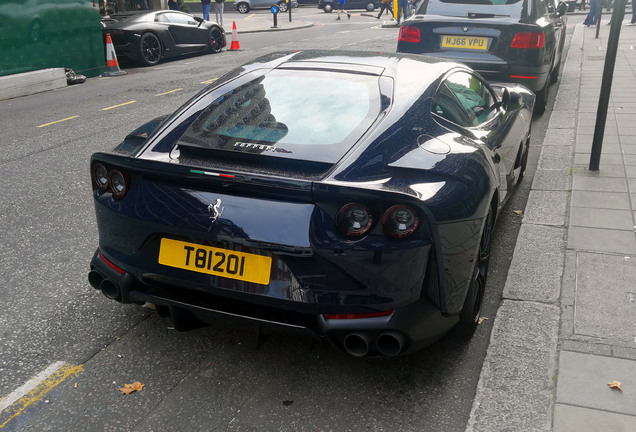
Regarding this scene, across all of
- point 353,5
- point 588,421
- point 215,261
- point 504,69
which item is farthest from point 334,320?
point 353,5

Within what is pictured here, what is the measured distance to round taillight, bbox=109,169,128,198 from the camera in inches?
124

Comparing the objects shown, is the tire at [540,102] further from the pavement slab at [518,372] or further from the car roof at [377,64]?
the pavement slab at [518,372]

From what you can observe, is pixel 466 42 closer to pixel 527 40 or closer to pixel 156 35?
pixel 527 40

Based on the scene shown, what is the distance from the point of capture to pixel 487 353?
3.31 m

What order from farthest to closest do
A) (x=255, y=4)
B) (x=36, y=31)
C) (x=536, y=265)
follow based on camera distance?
(x=255, y=4) < (x=36, y=31) < (x=536, y=265)

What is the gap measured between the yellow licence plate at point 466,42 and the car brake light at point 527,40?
0.33m

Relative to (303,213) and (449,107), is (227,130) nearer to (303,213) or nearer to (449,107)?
(303,213)

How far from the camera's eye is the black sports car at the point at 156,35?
15.5 m

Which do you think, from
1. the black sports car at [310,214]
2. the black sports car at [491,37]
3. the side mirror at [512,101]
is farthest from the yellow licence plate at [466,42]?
the black sports car at [310,214]

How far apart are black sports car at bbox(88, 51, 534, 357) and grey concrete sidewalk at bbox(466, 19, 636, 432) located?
1.12ft

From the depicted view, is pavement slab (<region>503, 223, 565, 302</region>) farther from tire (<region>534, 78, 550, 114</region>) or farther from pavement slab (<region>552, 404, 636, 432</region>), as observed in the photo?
tire (<region>534, 78, 550, 114</region>)

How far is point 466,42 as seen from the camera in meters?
8.08

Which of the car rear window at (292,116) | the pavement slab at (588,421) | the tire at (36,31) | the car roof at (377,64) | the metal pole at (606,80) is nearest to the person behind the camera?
the pavement slab at (588,421)

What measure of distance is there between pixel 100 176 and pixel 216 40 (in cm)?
1593
